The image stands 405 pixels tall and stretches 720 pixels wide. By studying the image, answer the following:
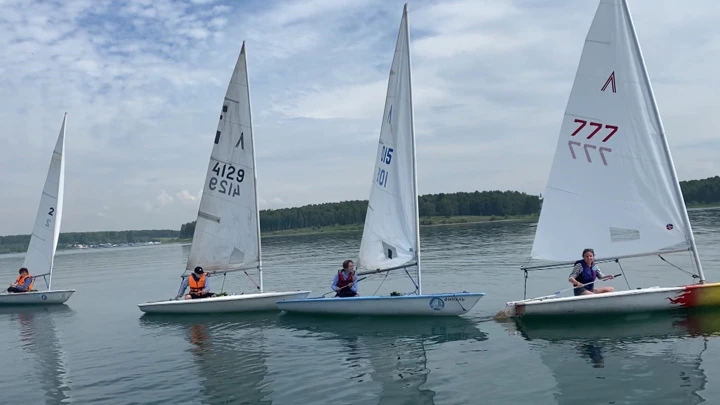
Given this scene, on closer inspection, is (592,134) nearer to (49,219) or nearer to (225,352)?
(225,352)

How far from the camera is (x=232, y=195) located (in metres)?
17.6

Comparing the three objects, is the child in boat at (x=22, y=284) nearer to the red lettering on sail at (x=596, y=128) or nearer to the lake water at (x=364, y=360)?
the lake water at (x=364, y=360)

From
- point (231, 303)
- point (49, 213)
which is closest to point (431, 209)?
point (49, 213)

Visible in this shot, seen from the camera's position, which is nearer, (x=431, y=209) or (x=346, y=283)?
(x=346, y=283)

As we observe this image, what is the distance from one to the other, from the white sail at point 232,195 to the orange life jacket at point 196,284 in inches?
30.2

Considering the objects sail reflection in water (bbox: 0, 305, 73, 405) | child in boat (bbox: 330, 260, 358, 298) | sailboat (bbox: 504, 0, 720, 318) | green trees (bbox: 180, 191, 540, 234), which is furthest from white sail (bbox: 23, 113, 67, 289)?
green trees (bbox: 180, 191, 540, 234)

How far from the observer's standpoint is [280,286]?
24141 mm

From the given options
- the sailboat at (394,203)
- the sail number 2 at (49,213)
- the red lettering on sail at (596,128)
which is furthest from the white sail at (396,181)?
the sail number 2 at (49,213)

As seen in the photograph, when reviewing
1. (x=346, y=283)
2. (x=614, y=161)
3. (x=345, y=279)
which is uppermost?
(x=614, y=161)

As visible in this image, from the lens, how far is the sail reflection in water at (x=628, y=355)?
777 cm

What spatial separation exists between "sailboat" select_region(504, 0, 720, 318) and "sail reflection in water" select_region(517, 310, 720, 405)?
1.30ft

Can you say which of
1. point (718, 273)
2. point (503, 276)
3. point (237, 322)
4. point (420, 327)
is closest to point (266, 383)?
point (420, 327)

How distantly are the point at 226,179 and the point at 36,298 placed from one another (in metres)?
9.87

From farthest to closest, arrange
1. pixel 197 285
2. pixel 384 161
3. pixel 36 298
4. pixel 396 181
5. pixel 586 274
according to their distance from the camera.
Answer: pixel 36 298
pixel 197 285
pixel 384 161
pixel 396 181
pixel 586 274
